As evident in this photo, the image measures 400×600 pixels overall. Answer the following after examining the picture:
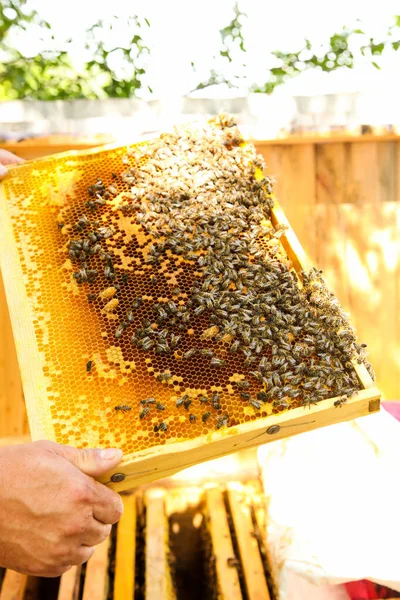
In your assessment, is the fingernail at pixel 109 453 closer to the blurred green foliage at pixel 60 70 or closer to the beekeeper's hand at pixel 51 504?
the beekeeper's hand at pixel 51 504

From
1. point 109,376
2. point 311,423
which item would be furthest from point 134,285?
point 311,423

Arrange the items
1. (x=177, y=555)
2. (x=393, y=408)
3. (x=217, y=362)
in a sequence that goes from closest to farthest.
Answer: (x=217, y=362)
(x=393, y=408)
(x=177, y=555)

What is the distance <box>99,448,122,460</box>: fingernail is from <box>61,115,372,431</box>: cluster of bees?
0.48ft

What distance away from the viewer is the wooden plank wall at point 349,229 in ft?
11.8

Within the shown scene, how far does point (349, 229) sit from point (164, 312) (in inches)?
82.8

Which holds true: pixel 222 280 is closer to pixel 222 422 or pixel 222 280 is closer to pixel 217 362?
pixel 217 362

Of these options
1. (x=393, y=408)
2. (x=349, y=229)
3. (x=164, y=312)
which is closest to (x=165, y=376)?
(x=164, y=312)

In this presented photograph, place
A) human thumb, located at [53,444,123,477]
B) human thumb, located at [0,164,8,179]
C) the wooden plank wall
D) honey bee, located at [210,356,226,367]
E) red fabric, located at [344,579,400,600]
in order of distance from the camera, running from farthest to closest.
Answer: the wooden plank wall → human thumb, located at [0,164,8,179] → red fabric, located at [344,579,400,600] → honey bee, located at [210,356,226,367] → human thumb, located at [53,444,123,477]

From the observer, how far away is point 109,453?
1.63m

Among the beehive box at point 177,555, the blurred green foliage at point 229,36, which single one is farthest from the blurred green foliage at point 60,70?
the beehive box at point 177,555

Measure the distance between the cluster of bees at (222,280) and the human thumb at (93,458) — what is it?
6.3 inches

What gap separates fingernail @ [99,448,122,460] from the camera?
162cm

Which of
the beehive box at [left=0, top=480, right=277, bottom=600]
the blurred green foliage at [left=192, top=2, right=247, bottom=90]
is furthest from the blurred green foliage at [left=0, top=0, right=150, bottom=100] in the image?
the beehive box at [left=0, top=480, right=277, bottom=600]

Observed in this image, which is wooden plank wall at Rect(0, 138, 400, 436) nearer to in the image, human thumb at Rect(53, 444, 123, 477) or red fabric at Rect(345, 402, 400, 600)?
red fabric at Rect(345, 402, 400, 600)
